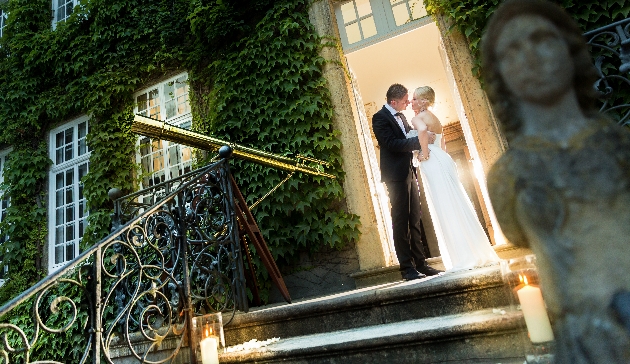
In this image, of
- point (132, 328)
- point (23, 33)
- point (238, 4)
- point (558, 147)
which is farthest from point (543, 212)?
point (23, 33)

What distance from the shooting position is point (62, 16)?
7707 mm

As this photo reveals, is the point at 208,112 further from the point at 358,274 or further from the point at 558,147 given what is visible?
the point at 558,147

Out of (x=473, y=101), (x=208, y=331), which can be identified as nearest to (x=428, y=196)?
(x=473, y=101)

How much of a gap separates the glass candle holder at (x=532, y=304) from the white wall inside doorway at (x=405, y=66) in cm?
534

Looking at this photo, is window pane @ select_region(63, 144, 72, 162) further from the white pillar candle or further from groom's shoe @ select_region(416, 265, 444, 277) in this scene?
groom's shoe @ select_region(416, 265, 444, 277)

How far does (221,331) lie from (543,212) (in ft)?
7.45

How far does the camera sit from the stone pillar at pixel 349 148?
442 centimetres

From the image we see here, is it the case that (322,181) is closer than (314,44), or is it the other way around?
(322,181)

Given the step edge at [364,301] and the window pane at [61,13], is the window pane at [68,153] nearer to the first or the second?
the window pane at [61,13]

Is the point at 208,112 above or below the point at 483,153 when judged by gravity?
above

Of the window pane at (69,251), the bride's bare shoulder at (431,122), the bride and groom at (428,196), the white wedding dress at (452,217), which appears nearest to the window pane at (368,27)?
the bride and groom at (428,196)

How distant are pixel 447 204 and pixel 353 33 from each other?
2.99 metres

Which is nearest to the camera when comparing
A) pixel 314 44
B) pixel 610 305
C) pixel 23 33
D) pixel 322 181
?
pixel 610 305

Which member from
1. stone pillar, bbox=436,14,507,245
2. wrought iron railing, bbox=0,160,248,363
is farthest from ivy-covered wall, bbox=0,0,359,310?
stone pillar, bbox=436,14,507,245
